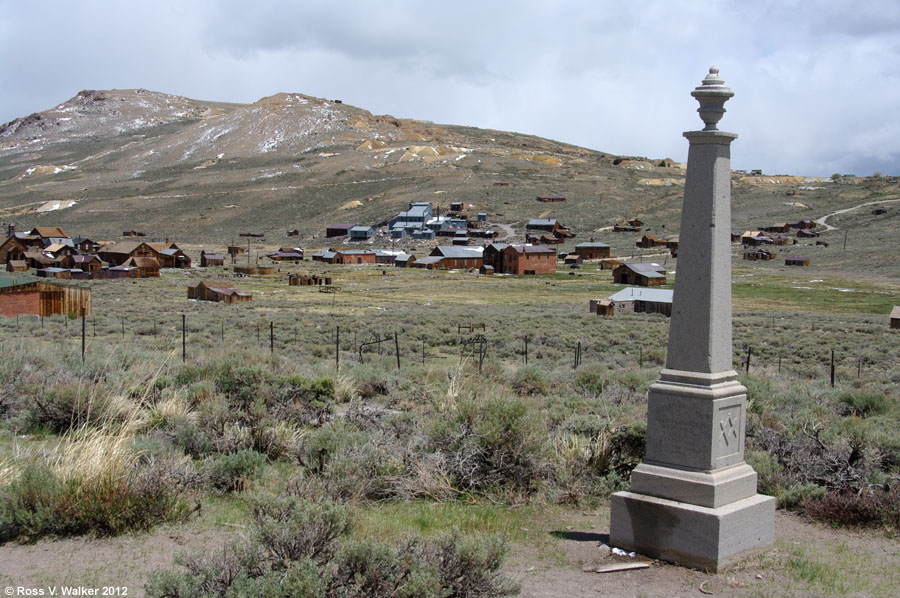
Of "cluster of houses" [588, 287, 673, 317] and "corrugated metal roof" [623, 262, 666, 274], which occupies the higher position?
"corrugated metal roof" [623, 262, 666, 274]

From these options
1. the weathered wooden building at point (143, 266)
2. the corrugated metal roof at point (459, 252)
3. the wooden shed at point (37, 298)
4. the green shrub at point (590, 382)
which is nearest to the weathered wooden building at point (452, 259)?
the corrugated metal roof at point (459, 252)

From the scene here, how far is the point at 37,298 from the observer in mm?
34688

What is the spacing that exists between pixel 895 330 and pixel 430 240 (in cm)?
8405

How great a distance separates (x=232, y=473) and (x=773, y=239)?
107396 mm

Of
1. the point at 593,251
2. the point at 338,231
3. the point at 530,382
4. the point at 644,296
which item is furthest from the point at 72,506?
the point at 338,231

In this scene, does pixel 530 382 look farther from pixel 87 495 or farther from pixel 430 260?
pixel 430 260

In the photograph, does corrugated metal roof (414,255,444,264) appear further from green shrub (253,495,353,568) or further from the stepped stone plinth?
green shrub (253,495,353,568)

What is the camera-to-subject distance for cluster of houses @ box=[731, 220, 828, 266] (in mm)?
93125

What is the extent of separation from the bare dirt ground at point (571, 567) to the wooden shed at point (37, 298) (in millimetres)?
32280

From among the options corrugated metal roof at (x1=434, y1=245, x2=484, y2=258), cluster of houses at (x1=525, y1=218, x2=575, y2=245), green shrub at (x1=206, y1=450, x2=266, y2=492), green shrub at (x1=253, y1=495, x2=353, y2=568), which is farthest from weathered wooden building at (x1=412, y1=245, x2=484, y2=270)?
green shrub at (x1=253, y1=495, x2=353, y2=568)

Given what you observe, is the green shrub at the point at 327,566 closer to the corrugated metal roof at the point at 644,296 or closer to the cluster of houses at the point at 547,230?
the corrugated metal roof at the point at 644,296

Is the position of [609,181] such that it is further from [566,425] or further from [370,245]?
[566,425]

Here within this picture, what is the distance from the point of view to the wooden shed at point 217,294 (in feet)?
165

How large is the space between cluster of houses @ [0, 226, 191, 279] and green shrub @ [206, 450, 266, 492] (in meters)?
69.0
